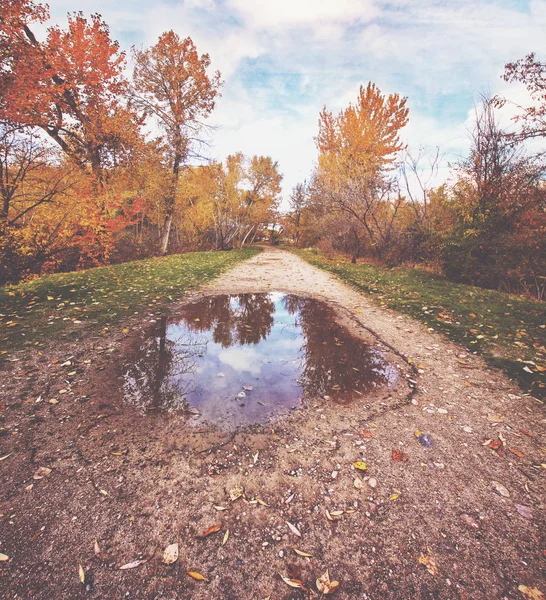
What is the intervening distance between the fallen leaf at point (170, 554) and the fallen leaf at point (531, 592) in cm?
214

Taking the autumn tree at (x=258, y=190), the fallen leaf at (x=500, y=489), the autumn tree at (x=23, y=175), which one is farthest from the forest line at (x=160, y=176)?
the fallen leaf at (x=500, y=489)

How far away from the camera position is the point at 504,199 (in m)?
9.03

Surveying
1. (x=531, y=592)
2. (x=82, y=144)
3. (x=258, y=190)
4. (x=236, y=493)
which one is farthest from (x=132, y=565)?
(x=258, y=190)


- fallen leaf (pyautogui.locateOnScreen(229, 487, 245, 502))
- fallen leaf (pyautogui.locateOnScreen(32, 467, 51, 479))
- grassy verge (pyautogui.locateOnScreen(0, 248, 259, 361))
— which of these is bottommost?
fallen leaf (pyautogui.locateOnScreen(229, 487, 245, 502))

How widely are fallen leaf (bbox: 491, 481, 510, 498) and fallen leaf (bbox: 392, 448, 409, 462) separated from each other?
0.69 m

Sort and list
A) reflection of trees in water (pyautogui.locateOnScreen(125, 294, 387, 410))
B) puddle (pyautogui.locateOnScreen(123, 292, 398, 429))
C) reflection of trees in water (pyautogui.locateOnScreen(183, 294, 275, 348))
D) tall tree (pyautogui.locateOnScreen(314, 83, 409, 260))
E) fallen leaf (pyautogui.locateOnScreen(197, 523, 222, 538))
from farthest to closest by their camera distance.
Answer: tall tree (pyautogui.locateOnScreen(314, 83, 409, 260)) → reflection of trees in water (pyautogui.locateOnScreen(183, 294, 275, 348)) → reflection of trees in water (pyautogui.locateOnScreen(125, 294, 387, 410)) → puddle (pyautogui.locateOnScreen(123, 292, 398, 429)) → fallen leaf (pyautogui.locateOnScreen(197, 523, 222, 538))

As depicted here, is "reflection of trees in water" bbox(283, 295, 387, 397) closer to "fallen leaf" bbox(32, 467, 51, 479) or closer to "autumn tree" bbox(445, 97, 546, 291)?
"fallen leaf" bbox(32, 467, 51, 479)

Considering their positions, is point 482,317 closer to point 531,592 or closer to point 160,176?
point 531,592

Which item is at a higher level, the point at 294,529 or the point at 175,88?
the point at 175,88

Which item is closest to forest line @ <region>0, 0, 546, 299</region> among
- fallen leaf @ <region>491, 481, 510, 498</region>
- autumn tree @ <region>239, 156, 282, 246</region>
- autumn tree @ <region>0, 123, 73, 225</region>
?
autumn tree @ <region>0, 123, 73, 225</region>

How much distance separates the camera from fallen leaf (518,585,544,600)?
1.58 meters

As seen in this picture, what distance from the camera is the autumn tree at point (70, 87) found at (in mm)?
9164

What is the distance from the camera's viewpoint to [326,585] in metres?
1.62

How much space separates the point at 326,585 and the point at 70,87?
17033mm
